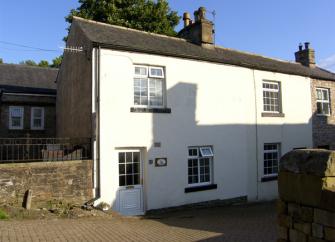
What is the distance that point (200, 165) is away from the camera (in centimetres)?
1498

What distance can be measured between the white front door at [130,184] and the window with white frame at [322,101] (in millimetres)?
11783

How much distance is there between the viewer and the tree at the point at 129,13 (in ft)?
92.4

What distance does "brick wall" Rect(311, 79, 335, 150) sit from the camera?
19719 millimetres

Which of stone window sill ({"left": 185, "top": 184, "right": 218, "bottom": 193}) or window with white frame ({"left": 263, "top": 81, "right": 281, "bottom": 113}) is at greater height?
window with white frame ({"left": 263, "top": 81, "right": 281, "bottom": 113})

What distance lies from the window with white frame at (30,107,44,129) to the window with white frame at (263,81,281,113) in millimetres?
14644

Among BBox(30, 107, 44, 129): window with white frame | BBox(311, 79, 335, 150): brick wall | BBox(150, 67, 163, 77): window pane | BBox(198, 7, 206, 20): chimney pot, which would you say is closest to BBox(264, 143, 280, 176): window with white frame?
BBox(311, 79, 335, 150): brick wall

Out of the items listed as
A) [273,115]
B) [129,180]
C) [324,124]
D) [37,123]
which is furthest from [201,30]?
[37,123]

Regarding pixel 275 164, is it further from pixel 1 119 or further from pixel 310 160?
pixel 1 119

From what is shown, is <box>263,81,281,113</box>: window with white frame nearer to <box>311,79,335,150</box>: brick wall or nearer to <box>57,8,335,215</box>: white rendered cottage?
<box>57,8,335,215</box>: white rendered cottage

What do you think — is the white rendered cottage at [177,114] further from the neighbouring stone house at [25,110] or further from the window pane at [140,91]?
the neighbouring stone house at [25,110]

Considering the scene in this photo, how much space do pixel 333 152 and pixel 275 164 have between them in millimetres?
13601

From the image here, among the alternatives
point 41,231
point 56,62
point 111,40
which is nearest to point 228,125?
point 111,40

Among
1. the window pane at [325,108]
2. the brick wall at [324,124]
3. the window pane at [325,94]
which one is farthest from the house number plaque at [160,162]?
the window pane at [325,94]

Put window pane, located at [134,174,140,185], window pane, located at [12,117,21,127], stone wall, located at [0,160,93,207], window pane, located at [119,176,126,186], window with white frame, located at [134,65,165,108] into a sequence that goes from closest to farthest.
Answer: stone wall, located at [0,160,93,207] → window pane, located at [119,176,126,186] → window pane, located at [134,174,140,185] → window with white frame, located at [134,65,165,108] → window pane, located at [12,117,21,127]
